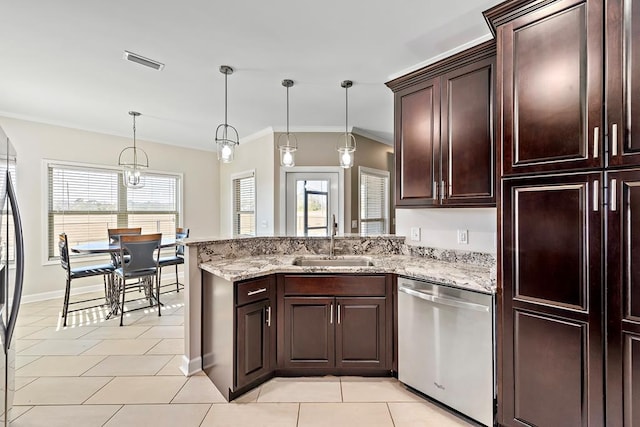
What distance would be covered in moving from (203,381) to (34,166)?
13.8 feet

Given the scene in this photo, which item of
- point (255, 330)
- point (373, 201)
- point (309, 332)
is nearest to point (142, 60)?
point (255, 330)

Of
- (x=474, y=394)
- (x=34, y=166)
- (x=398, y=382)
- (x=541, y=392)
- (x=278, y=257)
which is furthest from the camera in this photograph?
(x=34, y=166)

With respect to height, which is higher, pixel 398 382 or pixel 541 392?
pixel 541 392

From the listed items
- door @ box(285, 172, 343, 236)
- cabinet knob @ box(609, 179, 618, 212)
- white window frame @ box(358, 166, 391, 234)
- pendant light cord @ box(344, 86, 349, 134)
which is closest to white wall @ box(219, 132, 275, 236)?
door @ box(285, 172, 343, 236)

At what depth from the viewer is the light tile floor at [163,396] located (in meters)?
1.92

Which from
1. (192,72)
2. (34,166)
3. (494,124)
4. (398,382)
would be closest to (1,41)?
(192,72)

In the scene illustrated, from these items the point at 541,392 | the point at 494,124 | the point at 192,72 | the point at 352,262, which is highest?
the point at 192,72

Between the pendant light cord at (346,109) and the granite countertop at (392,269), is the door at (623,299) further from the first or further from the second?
the pendant light cord at (346,109)

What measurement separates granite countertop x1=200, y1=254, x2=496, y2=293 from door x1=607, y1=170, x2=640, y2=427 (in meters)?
0.53

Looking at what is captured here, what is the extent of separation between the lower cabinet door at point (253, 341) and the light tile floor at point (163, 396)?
0.51ft

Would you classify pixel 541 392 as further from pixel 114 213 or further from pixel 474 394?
pixel 114 213

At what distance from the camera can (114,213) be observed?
5133 millimetres

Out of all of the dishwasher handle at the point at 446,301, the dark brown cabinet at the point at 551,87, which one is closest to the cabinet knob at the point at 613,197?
the dark brown cabinet at the point at 551,87

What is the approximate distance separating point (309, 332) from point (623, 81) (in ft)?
7.60
